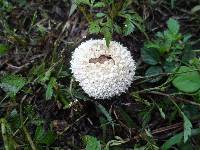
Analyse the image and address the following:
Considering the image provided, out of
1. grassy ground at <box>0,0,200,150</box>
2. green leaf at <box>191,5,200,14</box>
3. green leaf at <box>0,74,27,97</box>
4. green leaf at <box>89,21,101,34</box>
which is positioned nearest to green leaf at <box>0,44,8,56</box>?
grassy ground at <box>0,0,200,150</box>

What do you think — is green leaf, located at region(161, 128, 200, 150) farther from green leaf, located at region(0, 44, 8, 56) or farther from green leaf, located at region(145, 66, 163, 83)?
green leaf, located at region(0, 44, 8, 56)

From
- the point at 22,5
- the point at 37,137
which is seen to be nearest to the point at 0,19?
the point at 22,5

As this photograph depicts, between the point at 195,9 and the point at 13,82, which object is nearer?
the point at 13,82

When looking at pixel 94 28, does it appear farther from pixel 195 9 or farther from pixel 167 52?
pixel 195 9

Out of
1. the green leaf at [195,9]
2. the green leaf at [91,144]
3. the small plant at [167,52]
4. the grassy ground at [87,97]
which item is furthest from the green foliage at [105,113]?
the green leaf at [195,9]

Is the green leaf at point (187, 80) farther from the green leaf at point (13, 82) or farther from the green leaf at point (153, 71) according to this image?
the green leaf at point (13, 82)

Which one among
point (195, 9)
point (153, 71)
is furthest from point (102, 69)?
point (195, 9)

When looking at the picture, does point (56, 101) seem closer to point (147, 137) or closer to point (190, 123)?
point (147, 137)
